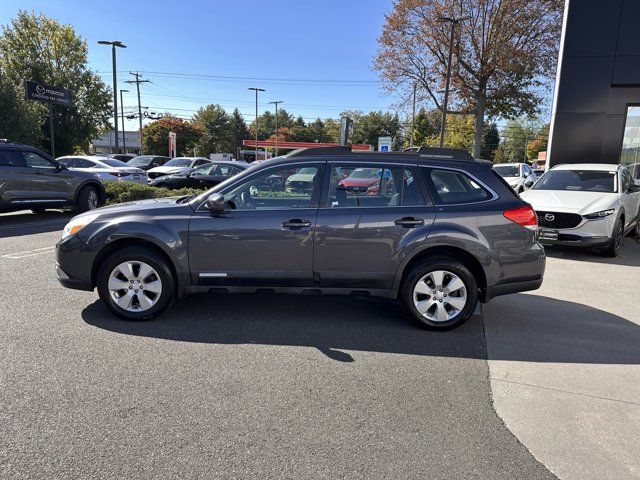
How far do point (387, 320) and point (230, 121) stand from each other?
98.7m

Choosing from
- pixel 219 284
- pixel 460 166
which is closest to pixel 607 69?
pixel 460 166

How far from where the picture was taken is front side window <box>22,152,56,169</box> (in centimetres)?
1055

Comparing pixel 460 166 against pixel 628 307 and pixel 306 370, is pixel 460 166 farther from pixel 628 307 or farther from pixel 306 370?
pixel 628 307

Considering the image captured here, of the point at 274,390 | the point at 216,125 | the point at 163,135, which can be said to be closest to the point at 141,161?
the point at 274,390

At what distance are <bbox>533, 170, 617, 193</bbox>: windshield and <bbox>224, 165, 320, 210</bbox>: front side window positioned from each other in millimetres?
6915

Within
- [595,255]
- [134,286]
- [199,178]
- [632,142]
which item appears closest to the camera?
[134,286]

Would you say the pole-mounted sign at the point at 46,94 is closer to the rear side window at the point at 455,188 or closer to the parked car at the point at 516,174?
the parked car at the point at 516,174

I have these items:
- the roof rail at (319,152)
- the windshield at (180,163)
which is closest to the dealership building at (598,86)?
the roof rail at (319,152)

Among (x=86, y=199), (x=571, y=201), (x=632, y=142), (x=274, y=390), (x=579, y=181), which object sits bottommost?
(x=274, y=390)

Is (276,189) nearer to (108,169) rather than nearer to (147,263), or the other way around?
(147,263)

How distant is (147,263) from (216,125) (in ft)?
315

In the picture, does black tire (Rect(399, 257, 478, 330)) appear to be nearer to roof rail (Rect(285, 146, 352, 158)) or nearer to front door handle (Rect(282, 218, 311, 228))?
front door handle (Rect(282, 218, 311, 228))

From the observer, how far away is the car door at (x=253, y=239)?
14.8 feet

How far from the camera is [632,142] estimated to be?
13867mm
